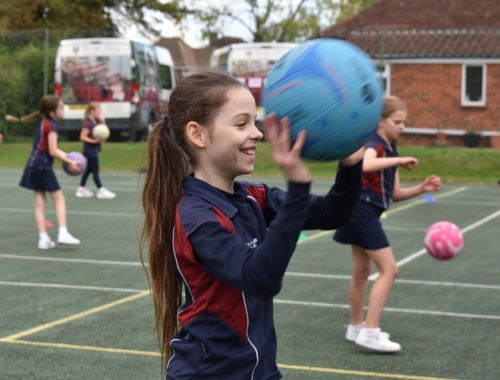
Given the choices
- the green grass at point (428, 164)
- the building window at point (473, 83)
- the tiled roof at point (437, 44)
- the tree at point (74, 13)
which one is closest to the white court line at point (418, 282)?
the green grass at point (428, 164)

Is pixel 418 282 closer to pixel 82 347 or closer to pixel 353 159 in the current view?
pixel 82 347

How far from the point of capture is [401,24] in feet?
Result: 139

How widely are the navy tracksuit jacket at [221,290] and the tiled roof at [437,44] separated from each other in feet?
106

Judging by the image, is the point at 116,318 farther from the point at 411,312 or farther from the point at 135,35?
the point at 135,35

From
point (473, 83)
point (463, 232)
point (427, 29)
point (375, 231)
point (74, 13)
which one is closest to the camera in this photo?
point (375, 231)

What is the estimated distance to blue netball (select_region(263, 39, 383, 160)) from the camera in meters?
3.34

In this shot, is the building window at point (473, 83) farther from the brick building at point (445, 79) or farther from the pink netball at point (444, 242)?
the pink netball at point (444, 242)

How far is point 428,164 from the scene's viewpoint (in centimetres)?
2544

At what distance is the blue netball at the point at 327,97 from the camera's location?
131 inches

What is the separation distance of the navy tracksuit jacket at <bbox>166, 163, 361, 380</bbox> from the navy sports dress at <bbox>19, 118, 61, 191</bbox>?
8.94 metres

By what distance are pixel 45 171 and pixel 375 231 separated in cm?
605

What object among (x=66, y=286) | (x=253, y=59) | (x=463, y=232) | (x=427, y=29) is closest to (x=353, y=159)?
(x=66, y=286)

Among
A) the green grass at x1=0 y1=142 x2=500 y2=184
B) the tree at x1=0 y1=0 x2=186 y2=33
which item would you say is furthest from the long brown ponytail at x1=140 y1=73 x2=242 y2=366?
the tree at x1=0 y1=0 x2=186 y2=33

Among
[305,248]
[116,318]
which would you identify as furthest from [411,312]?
[305,248]
